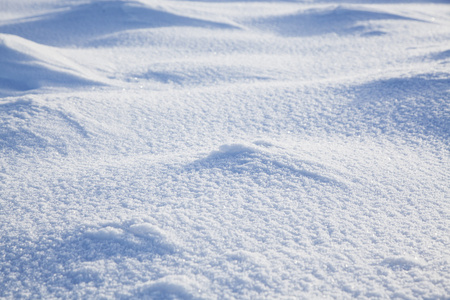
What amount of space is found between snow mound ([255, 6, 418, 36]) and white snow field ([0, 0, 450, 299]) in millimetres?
639

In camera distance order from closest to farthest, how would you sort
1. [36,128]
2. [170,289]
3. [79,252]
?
[170,289], [79,252], [36,128]

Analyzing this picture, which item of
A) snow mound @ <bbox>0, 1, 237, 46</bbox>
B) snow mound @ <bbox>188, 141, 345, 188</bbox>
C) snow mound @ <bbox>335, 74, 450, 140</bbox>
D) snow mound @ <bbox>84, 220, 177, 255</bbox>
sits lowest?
snow mound @ <bbox>84, 220, 177, 255</bbox>

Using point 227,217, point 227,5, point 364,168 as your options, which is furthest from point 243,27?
point 227,217

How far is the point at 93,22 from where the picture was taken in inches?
150

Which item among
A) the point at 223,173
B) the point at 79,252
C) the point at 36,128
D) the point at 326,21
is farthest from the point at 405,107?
the point at 326,21

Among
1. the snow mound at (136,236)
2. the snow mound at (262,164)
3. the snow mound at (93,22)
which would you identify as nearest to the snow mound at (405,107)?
the snow mound at (262,164)

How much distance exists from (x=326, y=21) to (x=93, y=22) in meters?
2.56

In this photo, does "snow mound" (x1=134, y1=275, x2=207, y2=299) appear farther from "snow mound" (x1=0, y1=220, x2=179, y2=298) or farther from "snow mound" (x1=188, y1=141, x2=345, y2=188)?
"snow mound" (x1=188, y1=141, x2=345, y2=188)

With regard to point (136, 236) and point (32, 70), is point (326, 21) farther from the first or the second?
point (136, 236)

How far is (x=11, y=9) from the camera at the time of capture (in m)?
4.33

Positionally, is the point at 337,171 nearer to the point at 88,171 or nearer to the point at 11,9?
the point at 88,171

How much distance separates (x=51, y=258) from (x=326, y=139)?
138 cm

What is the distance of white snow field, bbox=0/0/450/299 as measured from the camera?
111cm

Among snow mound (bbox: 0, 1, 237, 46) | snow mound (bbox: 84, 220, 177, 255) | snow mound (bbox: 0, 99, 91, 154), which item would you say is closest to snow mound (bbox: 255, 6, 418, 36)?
snow mound (bbox: 0, 1, 237, 46)
